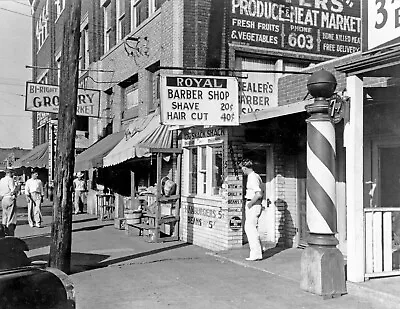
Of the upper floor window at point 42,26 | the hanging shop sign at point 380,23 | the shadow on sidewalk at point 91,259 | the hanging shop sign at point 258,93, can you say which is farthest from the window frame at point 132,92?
the upper floor window at point 42,26

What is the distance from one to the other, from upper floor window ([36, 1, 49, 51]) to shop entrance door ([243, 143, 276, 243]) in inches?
906

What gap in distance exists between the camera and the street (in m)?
6.86

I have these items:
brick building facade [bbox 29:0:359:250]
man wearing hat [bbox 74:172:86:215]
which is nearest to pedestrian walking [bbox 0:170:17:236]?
brick building facade [bbox 29:0:359:250]

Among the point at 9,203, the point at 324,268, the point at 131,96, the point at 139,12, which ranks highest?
the point at 139,12

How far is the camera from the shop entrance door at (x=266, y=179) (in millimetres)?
11172

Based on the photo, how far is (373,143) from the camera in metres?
9.05

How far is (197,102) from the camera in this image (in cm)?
974

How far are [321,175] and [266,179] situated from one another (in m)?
4.08

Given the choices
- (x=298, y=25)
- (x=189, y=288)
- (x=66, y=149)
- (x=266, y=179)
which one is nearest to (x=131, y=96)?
(x=298, y=25)

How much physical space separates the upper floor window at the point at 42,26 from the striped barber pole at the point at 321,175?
2651 cm

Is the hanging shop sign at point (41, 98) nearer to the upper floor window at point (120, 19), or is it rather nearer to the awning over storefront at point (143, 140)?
the awning over storefront at point (143, 140)

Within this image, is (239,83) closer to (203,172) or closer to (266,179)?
(203,172)

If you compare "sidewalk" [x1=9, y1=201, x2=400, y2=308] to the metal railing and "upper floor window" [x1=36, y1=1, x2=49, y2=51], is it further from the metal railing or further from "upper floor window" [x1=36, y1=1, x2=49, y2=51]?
"upper floor window" [x1=36, y1=1, x2=49, y2=51]

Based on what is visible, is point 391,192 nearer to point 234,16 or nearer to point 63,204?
point 63,204
